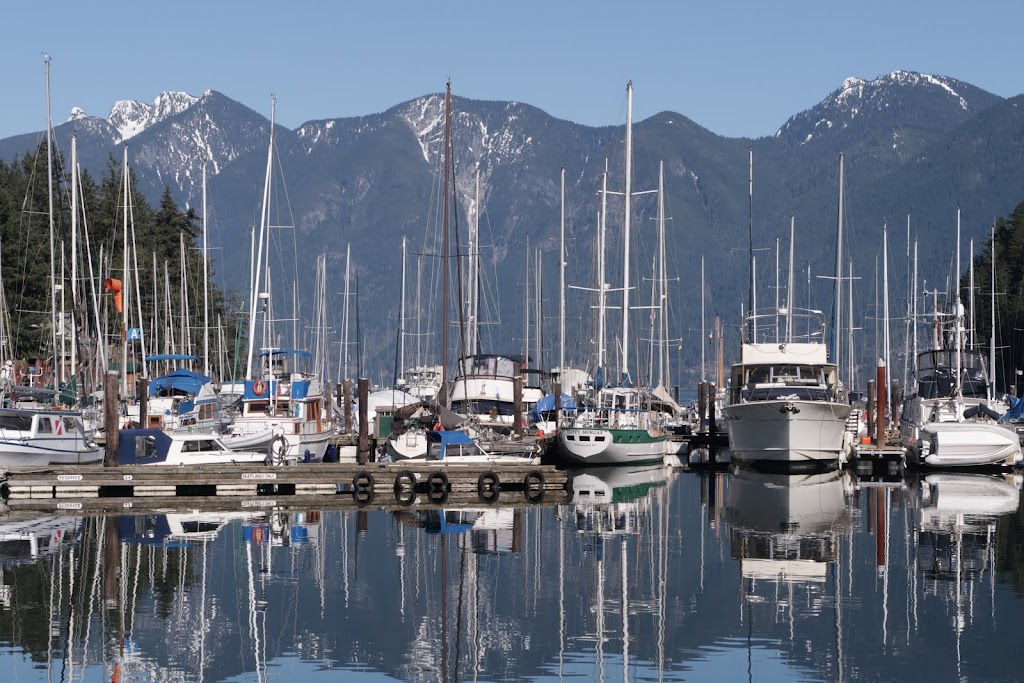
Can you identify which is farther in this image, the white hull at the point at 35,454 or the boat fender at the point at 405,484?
the white hull at the point at 35,454

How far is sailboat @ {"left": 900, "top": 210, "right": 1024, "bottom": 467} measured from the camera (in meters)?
62.8

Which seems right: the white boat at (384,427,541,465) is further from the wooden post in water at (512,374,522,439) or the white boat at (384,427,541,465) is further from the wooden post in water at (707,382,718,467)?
the wooden post in water at (707,382,718,467)

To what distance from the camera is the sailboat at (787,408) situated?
200 feet

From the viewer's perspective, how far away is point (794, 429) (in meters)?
60.8

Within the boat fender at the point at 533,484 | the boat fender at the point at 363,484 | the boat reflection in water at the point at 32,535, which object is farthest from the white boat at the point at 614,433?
the boat reflection in water at the point at 32,535

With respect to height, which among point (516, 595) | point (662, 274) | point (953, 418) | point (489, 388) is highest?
point (662, 274)

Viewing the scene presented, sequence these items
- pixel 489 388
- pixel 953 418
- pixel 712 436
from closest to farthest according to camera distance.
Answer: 1. pixel 953 418
2. pixel 712 436
3. pixel 489 388

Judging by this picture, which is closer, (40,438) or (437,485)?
(437,485)

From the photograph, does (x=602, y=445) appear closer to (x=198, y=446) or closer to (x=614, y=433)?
(x=614, y=433)

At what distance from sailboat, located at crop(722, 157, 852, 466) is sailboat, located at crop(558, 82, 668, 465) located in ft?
14.1

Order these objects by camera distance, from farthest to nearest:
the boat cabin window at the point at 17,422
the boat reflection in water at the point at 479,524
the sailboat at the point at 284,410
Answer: the sailboat at the point at 284,410 → the boat cabin window at the point at 17,422 → the boat reflection in water at the point at 479,524

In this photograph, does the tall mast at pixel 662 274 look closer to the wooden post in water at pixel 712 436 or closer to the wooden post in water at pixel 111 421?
the wooden post in water at pixel 712 436

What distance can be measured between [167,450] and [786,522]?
71.4 feet

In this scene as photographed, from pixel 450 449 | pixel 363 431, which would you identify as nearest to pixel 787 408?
pixel 450 449
